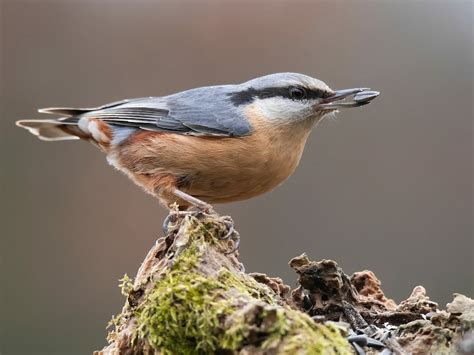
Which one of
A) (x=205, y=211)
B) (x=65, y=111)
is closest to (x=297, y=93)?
(x=205, y=211)

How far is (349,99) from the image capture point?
362 centimetres

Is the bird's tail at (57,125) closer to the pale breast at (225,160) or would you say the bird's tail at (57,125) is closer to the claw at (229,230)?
the pale breast at (225,160)

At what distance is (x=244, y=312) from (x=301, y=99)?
Result: 201cm

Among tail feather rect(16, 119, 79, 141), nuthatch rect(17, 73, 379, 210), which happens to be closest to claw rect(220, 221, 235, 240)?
nuthatch rect(17, 73, 379, 210)

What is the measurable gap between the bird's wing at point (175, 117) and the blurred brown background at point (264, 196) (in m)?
2.36

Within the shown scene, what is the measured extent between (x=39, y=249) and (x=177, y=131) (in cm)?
362

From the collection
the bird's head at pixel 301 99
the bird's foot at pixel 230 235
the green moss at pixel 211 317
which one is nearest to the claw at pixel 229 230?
the bird's foot at pixel 230 235

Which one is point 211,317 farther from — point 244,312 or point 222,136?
point 222,136

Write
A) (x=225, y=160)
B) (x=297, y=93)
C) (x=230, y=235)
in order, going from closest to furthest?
(x=230, y=235), (x=225, y=160), (x=297, y=93)

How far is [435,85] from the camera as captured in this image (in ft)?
22.6

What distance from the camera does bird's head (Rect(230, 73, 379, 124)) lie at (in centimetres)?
361

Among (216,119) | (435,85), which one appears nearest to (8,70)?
(216,119)

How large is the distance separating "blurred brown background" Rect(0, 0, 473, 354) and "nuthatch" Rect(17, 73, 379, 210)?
2338mm

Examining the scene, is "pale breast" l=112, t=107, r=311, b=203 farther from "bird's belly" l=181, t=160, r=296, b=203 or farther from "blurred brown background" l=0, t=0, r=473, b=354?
"blurred brown background" l=0, t=0, r=473, b=354
